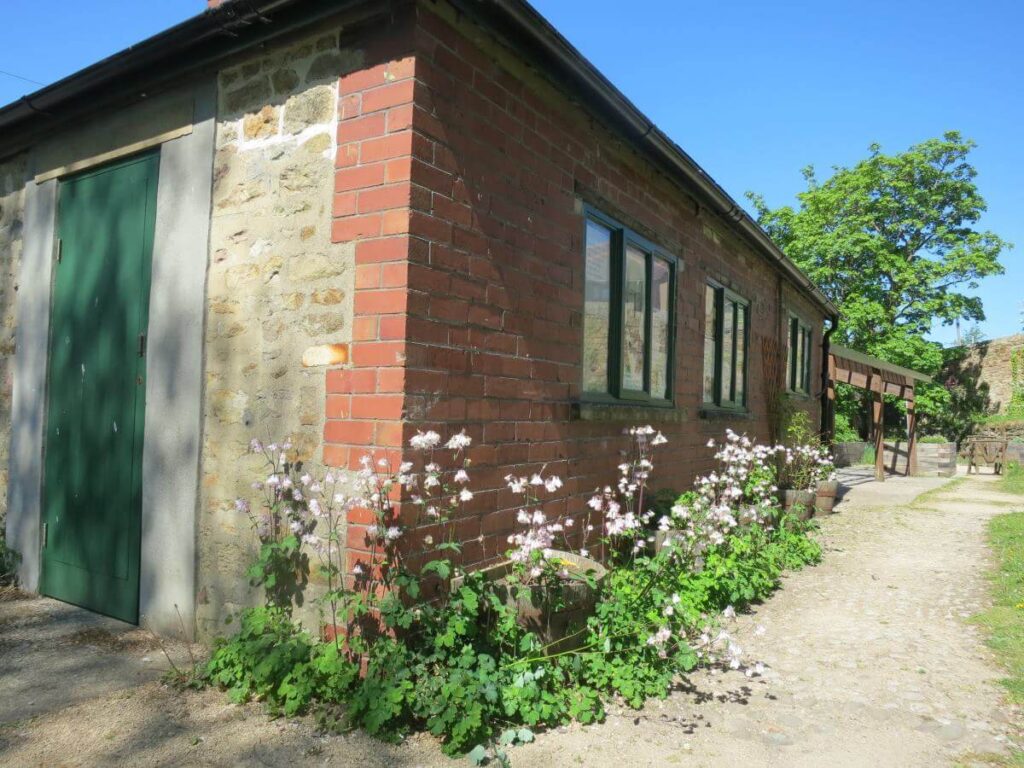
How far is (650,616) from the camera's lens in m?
3.68

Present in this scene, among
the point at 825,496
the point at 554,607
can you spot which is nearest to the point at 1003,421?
the point at 825,496

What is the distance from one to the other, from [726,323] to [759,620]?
4294mm

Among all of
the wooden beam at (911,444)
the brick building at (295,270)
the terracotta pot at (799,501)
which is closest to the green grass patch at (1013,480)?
the wooden beam at (911,444)

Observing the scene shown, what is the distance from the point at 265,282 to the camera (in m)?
3.77

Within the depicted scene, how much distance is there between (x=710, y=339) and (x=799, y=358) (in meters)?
6.28

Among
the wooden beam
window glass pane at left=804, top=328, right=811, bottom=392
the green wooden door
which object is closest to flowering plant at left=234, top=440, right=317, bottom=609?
the green wooden door

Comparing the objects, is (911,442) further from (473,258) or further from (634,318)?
(473,258)

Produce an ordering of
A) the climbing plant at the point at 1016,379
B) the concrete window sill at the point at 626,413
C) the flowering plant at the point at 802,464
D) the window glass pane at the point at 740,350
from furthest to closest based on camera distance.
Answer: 1. the climbing plant at the point at 1016,379
2. the flowering plant at the point at 802,464
3. the window glass pane at the point at 740,350
4. the concrete window sill at the point at 626,413

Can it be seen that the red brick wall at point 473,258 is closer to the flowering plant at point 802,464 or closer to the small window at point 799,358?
the flowering plant at point 802,464

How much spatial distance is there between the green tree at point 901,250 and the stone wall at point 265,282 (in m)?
25.4

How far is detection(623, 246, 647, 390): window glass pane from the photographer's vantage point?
18.7ft

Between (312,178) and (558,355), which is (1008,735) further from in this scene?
(312,178)

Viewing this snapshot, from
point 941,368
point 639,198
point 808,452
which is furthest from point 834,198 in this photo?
point 639,198

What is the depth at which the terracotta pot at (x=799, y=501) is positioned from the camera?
8.23 metres
